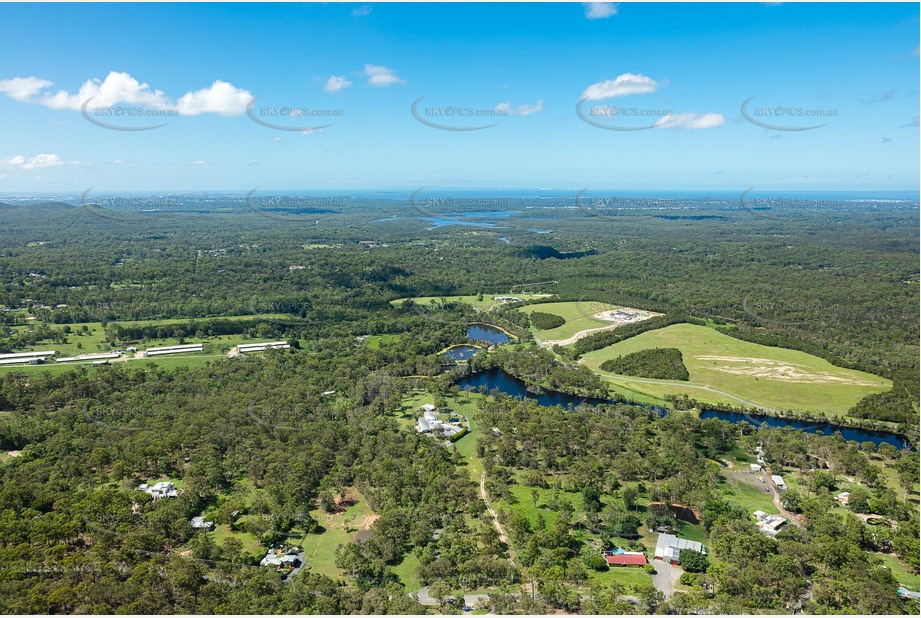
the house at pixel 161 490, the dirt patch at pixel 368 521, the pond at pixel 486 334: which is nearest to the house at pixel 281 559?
the dirt patch at pixel 368 521

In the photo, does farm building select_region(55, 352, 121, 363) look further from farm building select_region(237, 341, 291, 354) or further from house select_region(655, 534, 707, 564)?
house select_region(655, 534, 707, 564)

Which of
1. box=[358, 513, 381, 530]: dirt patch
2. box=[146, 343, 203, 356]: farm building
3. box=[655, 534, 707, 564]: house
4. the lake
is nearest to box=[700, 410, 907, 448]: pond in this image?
the lake

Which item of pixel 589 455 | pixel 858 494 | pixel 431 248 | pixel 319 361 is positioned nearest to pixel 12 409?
pixel 319 361

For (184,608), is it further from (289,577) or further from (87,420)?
(87,420)

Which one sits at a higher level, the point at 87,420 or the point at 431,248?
the point at 431,248

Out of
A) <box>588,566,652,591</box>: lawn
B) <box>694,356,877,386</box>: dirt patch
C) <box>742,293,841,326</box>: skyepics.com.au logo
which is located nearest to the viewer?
<box>588,566,652,591</box>: lawn

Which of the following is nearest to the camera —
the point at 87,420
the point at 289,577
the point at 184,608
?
the point at 184,608

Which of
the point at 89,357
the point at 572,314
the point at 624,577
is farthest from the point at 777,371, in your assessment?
the point at 89,357
